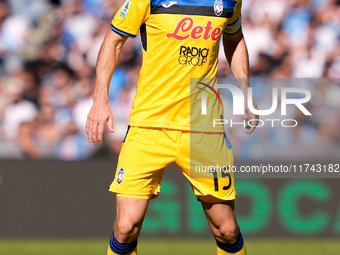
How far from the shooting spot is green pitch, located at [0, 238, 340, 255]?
6.48 m

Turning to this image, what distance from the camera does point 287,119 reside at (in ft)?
25.2

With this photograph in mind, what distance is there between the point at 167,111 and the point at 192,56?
407 mm

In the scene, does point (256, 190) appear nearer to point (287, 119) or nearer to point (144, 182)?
point (287, 119)

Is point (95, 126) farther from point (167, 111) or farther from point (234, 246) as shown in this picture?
point (234, 246)

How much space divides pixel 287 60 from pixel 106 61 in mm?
4883

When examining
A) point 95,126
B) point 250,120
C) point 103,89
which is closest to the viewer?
point 95,126

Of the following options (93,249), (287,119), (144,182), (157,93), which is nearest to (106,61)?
(157,93)

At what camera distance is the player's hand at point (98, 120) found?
3.94m

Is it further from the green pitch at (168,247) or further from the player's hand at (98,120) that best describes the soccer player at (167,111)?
the green pitch at (168,247)

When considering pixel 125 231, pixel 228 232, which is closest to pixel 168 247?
pixel 228 232

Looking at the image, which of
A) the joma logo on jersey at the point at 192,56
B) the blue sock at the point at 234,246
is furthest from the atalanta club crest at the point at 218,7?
the blue sock at the point at 234,246

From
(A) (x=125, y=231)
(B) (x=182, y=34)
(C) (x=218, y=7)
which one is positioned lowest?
(A) (x=125, y=231)

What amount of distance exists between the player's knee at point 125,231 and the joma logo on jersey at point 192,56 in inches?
44.2

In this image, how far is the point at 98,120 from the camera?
3961mm
